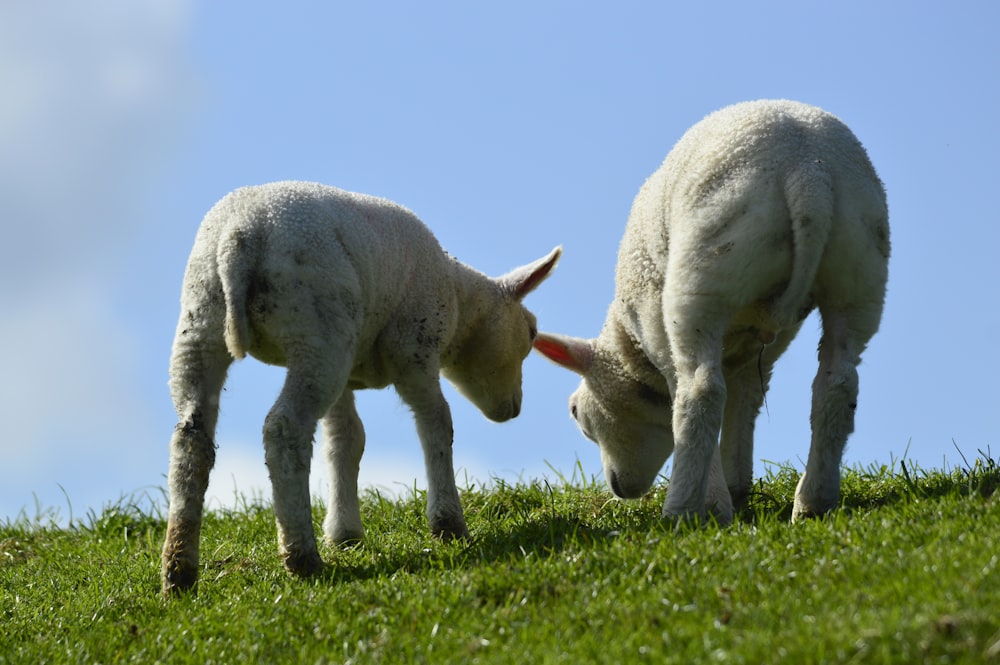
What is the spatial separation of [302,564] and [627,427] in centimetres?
314

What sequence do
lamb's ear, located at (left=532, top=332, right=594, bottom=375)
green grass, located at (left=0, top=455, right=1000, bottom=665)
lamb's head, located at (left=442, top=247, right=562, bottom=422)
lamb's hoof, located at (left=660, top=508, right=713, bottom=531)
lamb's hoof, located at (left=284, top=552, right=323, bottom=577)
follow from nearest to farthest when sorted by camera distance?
green grass, located at (left=0, top=455, right=1000, bottom=665) < lamb's hoof, located at (left=660, top=508, right=713, bottom=531) < lamb's hoof, located at (left=284, top=552, right=323, bottom=577) < lamb's head, located at (left=442, top=247, right=562, bottom=422) < lamb's ear, located at (left=532, top=332, right=594, bottom=375)

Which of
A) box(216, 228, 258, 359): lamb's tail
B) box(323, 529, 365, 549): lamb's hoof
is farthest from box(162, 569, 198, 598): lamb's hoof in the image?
box(323, 529, 365, 549): lamb's hoof

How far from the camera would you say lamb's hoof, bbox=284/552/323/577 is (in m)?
6.92

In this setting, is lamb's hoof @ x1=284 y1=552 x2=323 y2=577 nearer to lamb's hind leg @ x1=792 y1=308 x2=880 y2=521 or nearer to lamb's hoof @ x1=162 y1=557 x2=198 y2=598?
lamb's hoof @ x1=162 y1=557 x2=198 y2=598

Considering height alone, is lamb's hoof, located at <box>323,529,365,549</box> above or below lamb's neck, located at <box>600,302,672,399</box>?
below

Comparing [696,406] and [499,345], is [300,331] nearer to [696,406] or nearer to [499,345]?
[696,406]

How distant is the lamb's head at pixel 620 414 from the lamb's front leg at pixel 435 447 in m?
1.55

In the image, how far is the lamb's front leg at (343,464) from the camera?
8430 millimetres

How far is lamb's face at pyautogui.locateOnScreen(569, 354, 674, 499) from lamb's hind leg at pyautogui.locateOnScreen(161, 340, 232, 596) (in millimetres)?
3066

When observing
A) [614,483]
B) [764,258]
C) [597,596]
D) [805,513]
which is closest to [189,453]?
[597,596]

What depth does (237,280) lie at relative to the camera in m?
6.83

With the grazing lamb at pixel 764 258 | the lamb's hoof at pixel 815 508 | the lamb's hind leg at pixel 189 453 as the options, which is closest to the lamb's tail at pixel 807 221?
the grazing lamb at pixel 764 258

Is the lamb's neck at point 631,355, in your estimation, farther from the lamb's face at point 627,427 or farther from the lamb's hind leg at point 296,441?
the lamb's hind leg at point 296,441

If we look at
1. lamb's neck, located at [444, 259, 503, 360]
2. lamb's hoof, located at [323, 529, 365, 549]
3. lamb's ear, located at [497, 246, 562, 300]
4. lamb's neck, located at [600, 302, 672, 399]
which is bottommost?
lamb's hoof, located at [323, 529, 365, 549]
